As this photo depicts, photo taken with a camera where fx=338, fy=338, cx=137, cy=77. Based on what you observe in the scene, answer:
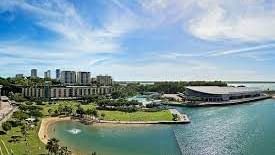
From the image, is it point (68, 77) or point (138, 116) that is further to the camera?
point (68, 77)

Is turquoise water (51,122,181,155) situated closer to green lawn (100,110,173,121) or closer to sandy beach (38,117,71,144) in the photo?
sandy beach (38,117,71,144)

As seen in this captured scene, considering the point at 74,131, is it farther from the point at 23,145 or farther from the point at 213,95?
the point at 213,95

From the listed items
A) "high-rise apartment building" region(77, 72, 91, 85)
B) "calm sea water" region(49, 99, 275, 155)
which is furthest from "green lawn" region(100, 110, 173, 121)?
"high-rise apartment building" region(77, 72, 91, 85)

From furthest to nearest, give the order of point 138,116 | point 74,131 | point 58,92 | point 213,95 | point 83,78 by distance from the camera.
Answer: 1. point 83,78
2. point 58,92
3. point 213,95
4. point 138,116
5. point 74,131

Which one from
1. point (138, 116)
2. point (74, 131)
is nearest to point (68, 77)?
point (138, 116)

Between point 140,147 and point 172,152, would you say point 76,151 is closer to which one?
point 140,147

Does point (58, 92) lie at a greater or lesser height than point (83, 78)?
lesser

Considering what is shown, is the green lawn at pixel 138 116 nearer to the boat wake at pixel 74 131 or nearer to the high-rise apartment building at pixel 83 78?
the boat wake at pixel 74 131
